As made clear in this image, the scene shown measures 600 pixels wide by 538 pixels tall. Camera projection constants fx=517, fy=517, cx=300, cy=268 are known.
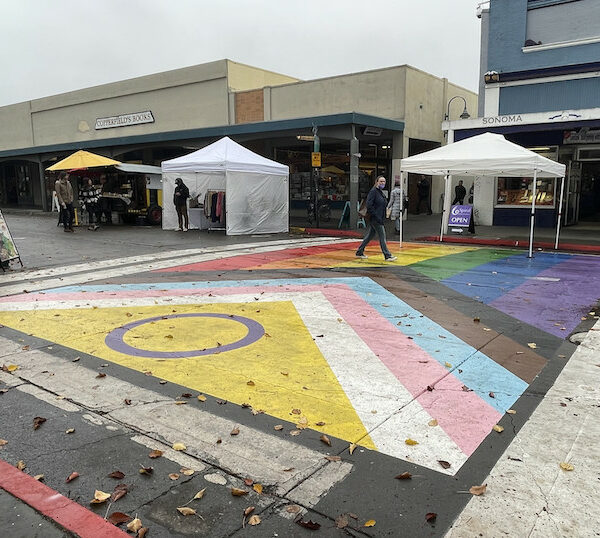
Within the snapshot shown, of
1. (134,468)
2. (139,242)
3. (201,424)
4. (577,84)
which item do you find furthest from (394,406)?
(577,84)

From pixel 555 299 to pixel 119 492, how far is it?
7.43 meters

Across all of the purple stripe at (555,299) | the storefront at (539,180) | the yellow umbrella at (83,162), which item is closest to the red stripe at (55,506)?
the purple stripe at (555,299)

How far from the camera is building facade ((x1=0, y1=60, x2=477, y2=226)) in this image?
75.8ft

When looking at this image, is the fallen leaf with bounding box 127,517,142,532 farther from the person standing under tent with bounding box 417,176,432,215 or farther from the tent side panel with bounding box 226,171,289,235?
the person standing under tent with bounding box 417,176,432,215

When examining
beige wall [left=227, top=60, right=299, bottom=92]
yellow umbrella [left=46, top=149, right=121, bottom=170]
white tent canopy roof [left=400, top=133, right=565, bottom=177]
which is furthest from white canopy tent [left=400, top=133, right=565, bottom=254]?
beige wall [left=227, top=60, right=299, bottom=92]

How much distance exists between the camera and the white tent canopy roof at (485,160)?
13.5 metres

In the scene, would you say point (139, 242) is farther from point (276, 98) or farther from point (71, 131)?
point (71, 131)

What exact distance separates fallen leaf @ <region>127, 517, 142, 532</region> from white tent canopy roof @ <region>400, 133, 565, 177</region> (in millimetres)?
13095

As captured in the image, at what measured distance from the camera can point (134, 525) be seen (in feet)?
8.84

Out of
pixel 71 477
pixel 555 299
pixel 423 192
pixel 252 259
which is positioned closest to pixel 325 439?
pixel 71 477

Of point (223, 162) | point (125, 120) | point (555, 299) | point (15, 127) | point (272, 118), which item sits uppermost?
point (15, 127)

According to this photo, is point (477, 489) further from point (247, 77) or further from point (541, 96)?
point (247, 77)

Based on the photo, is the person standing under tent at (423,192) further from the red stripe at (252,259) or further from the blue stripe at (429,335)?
the blue stripe at (429,335)

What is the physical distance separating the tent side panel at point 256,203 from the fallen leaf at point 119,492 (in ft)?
51.2
